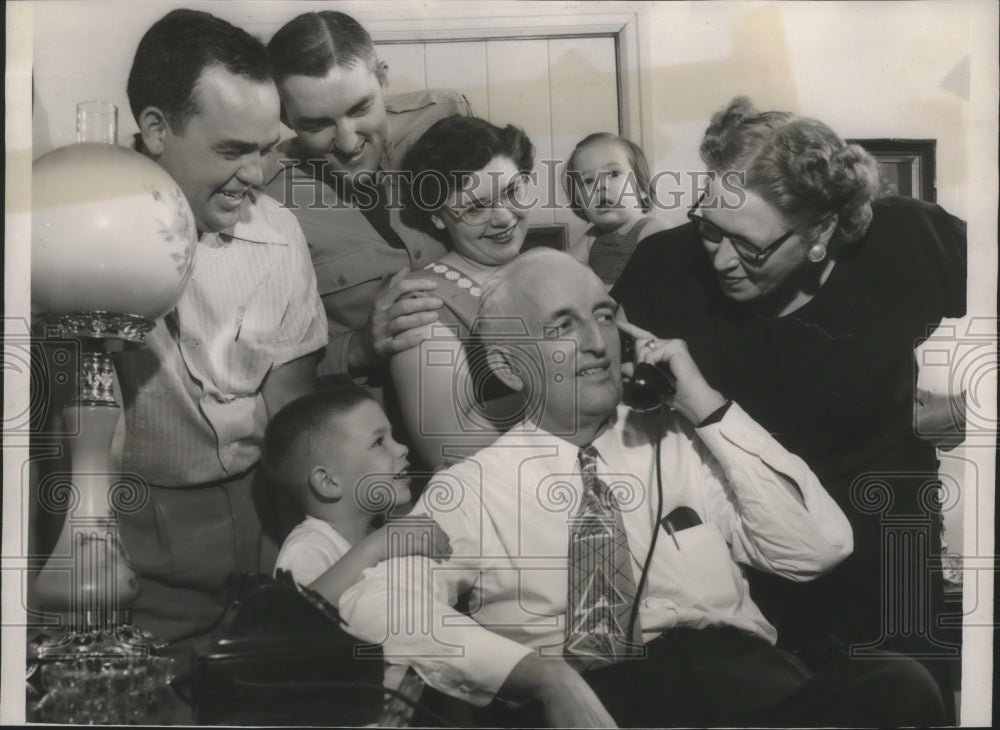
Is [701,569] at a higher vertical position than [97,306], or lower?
lower

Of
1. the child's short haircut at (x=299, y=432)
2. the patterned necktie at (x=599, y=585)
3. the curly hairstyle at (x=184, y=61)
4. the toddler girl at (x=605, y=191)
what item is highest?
the curly hairstyle at (x=184, y=61)

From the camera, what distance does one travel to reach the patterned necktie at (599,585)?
8.98ft

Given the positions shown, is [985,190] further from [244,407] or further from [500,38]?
[244,407]

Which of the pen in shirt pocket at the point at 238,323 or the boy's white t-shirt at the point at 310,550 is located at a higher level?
the pen in shirt pocket at the point at 238,323

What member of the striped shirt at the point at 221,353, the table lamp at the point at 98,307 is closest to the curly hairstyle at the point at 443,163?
the striped shirt at the point at 221,353

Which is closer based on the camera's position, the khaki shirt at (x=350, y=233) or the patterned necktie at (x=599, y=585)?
the patterned necktie at (x=599, y=585)

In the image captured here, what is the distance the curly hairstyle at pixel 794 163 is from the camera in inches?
112

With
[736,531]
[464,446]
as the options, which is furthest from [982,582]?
[464,446]

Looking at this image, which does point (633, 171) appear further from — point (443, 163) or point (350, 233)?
point (350, 233)

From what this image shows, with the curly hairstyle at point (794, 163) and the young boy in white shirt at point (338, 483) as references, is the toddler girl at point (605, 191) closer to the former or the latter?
the curly hairstyle at point (794, 163)

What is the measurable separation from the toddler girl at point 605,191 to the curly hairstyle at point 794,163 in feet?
0.50

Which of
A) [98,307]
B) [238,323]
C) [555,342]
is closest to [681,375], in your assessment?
[555,342]

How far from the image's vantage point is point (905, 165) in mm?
2904

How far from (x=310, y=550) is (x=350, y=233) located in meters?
0.66
